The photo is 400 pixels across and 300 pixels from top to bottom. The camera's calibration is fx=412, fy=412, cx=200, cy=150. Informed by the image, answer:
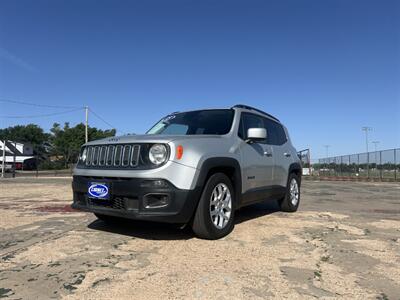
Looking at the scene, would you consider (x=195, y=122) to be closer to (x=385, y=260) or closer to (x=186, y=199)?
(x=186, y=199)

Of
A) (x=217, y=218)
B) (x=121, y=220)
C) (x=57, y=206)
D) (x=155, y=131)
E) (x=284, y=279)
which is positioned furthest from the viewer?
(x=57, y=206)

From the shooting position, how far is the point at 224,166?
17.6 feet

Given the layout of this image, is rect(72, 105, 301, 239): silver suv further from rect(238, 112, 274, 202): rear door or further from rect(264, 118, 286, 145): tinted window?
rect(264, 118, 286, 145): tinted window

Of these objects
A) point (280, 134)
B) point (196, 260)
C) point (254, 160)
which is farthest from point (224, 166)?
point (280, 134)

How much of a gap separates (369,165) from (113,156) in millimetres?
27859

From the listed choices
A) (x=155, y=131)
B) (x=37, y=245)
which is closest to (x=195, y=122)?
(x=155, y=131)

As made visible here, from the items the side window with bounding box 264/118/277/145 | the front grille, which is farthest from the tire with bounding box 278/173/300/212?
the front grille

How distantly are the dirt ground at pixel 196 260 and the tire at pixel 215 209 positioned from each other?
0.15 m

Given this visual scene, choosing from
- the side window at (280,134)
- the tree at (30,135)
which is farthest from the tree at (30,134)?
the side window at (280,134)

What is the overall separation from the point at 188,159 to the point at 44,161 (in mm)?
35726

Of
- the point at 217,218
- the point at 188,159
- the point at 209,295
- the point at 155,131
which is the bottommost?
the point at 209,295

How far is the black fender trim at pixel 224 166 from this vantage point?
4922mm

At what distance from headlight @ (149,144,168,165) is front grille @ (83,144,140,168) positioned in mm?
179

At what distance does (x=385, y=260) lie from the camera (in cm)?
429
